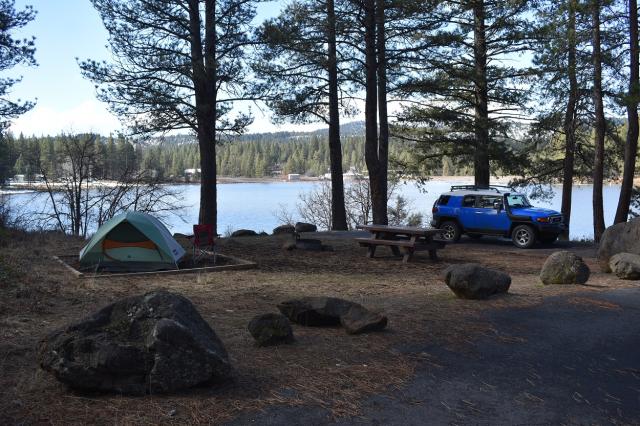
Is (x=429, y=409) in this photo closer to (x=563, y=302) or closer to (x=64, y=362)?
(x=64, y=362)

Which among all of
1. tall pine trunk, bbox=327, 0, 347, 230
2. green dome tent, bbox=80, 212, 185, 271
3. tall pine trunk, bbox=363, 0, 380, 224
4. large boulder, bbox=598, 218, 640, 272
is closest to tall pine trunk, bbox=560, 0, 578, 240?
large boulder, bbox=598, 218, 640, 272

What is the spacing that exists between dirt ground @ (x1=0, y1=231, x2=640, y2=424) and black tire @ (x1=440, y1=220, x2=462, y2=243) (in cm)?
446

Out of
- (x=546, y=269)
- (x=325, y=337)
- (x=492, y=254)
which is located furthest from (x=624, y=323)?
(x=492, y=254)

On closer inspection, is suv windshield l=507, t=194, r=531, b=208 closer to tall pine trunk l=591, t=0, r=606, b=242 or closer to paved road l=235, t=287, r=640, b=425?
tall pine trunk l=591, t=0, r=606, b=242

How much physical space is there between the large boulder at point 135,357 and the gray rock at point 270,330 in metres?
1.27

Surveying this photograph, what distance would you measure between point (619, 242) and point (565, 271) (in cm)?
347

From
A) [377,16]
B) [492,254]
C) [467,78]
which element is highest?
[377,16]

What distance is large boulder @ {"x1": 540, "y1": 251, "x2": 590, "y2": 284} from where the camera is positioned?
961 cm

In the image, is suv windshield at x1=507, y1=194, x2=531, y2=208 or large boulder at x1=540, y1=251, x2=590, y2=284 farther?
suv windshield at x1=507, y1=194, x2=531, y2=208

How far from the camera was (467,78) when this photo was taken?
66.9 feet

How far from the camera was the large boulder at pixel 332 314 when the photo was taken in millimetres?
6301

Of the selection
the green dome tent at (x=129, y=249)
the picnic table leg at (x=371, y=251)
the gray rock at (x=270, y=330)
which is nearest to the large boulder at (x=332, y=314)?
the gray rock at (x=270, y=330)

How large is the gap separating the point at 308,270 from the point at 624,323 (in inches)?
249

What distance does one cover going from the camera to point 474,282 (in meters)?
8.15
